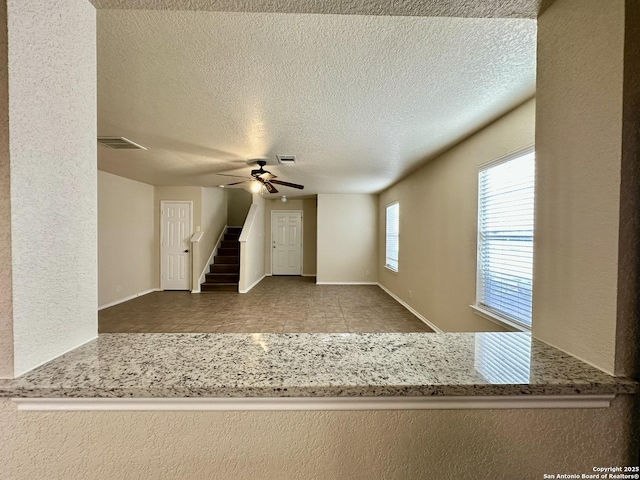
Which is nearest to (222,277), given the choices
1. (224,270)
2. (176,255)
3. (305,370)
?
(224,270)

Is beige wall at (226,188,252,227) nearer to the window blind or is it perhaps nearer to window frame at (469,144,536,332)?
window frame at (469,144,536,332)

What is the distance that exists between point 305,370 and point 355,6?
1156 mm

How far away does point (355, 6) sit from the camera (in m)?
0.91

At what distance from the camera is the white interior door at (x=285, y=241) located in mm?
8391

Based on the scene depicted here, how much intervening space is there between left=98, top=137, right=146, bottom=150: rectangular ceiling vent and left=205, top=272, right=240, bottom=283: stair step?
373 centimetres

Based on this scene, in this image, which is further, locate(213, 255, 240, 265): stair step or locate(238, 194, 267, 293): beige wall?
locate(213, 255, 240, 265): stair step

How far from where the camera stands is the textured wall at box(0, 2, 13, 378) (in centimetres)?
66

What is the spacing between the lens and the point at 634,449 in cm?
73

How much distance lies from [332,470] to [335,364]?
0.84 ft

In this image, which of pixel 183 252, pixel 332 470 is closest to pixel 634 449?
pixel 332 470

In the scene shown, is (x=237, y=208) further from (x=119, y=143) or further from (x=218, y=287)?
(x=119, y=143)

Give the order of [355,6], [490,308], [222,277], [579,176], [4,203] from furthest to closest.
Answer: [222,277]
[490,308]
[355,6]
[579,176]
[4,203]

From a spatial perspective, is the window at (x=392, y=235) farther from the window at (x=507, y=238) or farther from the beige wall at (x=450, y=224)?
the window at (x=507, y=238)

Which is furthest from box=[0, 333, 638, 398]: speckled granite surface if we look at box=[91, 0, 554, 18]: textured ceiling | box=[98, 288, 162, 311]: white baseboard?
box=[98, 288, 162, 311]: white baseboard
